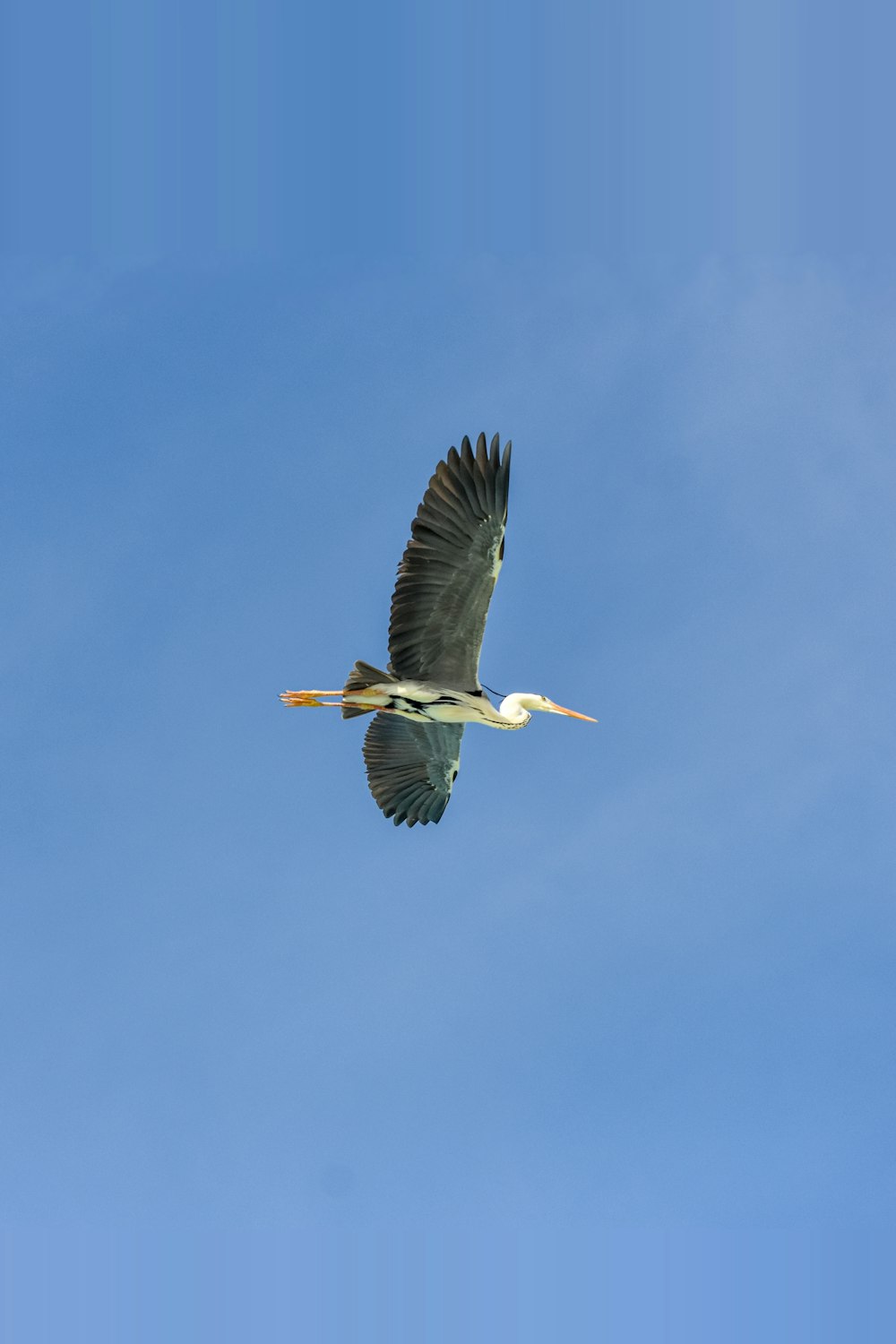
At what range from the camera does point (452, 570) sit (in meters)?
17.5

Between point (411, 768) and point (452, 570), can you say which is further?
point (411, 768)

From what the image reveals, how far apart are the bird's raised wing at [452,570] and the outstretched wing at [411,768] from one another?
1.62 m

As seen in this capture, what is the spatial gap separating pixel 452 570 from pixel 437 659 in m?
1.49

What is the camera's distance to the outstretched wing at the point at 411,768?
20031 millimetres

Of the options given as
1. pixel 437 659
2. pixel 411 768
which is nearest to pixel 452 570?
pixel 437 659

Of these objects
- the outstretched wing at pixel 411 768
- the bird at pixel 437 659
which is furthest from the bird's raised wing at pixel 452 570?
the outstretched wing at pixel 411 768

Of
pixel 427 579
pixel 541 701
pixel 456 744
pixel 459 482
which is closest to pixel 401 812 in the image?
pixel 456 744

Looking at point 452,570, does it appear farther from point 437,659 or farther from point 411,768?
point 411,768

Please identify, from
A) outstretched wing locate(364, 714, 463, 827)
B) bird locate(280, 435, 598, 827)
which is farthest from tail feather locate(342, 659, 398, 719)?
outstretched wing locate(364, 714, 463, 827)

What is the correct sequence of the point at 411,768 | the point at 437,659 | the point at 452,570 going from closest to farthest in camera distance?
the point at 452,570 < the point at 437,659 < the point at 411,768

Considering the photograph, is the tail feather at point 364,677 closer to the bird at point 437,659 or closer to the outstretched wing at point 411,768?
the bird at point 437,659

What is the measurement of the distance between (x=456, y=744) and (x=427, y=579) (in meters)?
3.39

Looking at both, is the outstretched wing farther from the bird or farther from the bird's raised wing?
the bird's raised wing

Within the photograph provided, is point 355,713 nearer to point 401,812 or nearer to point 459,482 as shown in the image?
point 401,812
